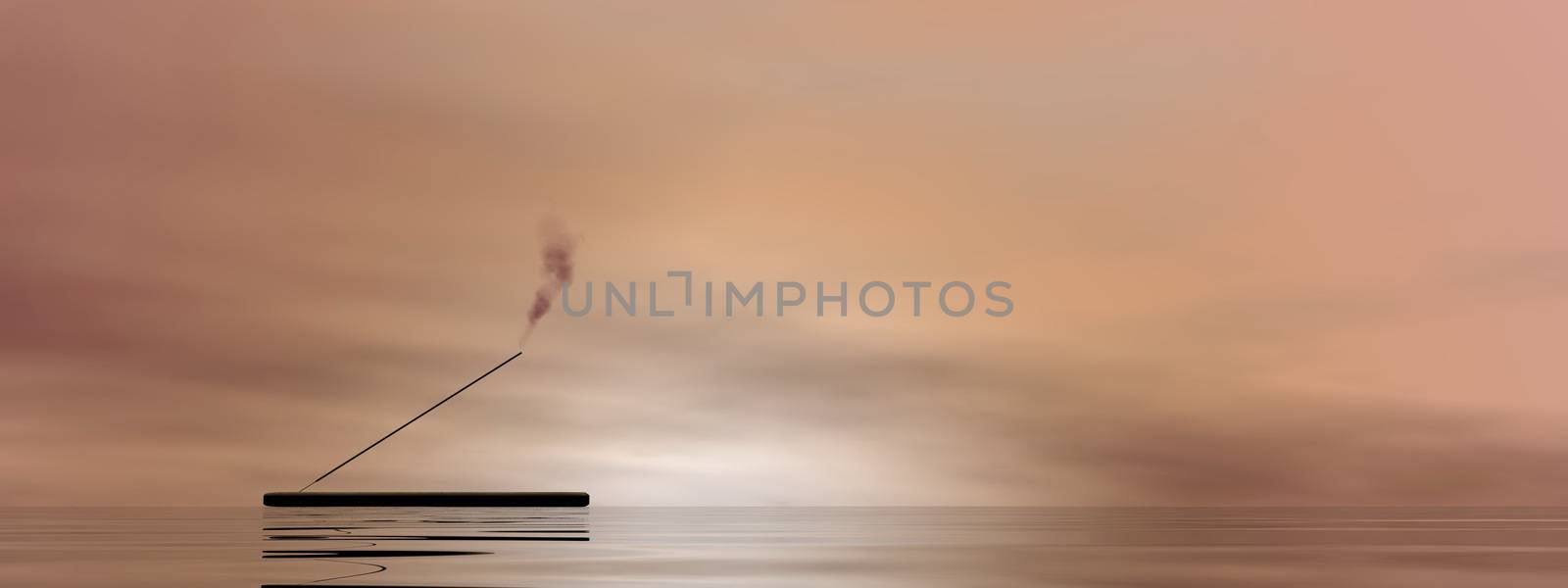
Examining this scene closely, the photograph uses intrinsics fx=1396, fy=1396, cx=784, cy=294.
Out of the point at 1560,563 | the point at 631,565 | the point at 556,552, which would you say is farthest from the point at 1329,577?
the point at 556,552

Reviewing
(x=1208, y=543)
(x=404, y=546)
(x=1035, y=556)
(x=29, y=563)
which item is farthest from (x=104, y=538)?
(x=1208, y=543)

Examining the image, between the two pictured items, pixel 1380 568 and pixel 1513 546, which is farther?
Answer: pixel 1513 546

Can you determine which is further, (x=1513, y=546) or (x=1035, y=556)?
(x=1513, y=546)

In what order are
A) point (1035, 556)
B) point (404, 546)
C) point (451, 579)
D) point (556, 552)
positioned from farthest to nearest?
point (404, 546) < point (556, 552) < point (1035, 556) < point (451, 579)

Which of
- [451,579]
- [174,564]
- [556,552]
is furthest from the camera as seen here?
[556,552]

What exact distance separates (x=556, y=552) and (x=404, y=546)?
6668 mm

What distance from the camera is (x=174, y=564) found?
37.5 metres

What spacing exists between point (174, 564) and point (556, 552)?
13.0m

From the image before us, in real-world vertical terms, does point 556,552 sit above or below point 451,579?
above

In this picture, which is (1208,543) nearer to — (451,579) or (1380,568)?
(1380,568)

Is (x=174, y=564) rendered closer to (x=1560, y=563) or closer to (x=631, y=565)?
(x=631, y=565)

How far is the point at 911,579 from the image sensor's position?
33250 mm

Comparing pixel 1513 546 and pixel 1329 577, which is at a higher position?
pixel 1513 546

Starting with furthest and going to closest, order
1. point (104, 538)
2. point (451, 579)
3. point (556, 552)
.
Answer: point (104, 538), point (556, 552), point (451, 579)
